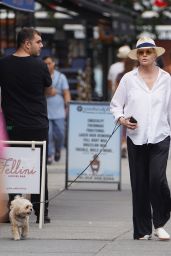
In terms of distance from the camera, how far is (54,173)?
16578 millimetres

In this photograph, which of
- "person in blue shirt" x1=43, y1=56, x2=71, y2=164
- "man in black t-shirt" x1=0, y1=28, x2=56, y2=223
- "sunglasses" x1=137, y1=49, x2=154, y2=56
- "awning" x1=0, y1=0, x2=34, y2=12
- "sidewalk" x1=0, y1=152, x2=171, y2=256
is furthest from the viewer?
"person in blue shirt" x1=43, y1=56, x2=71, y2=164

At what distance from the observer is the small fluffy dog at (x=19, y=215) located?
977cm

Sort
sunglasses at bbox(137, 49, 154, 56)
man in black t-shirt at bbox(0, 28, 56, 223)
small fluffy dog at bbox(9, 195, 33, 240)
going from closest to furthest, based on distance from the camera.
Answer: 1. small fluffy dog at bbox(9, 195, 33, 240)
2. sunglasses at bbox(137, 49, 154, 56)
3. man in black t-shirt at bbox(0, 28, 56, 223)

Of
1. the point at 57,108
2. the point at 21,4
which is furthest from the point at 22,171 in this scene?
the point at 57,108

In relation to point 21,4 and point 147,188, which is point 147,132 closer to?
point 147,188

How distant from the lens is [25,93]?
1084cm

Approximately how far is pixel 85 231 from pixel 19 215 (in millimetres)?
985

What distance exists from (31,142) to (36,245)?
1.42 m

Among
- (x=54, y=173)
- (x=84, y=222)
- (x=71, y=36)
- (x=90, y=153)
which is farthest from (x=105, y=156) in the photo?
(x=71, y=36)

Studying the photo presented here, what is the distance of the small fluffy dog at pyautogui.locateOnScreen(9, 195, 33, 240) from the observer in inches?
384

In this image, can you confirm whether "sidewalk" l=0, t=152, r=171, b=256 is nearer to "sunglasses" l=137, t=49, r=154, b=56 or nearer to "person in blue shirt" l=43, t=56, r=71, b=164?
"sunglasses" l=137, t=49, r=154, b=56

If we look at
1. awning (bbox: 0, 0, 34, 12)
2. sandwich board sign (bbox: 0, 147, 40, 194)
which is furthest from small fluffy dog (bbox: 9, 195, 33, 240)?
awning (bbox: 0, 0, 34, 12)

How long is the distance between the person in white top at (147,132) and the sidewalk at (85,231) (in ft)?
0.88

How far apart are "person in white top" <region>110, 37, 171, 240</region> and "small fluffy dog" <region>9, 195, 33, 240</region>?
38.7 inches
